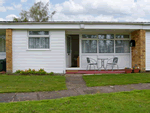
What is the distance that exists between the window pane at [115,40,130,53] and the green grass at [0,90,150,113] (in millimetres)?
6348

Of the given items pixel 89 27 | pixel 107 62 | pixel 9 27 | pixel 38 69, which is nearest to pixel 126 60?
pixel 107 62

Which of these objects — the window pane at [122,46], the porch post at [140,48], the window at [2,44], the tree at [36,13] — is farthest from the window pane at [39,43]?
the tree at [36,13]

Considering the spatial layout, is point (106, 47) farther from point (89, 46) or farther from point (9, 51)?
point (9, 51)

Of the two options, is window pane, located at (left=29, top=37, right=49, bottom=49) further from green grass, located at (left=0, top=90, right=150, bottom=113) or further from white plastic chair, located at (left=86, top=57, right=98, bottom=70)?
green grass, located at (left=0, top=90, right=150, bottom=113)

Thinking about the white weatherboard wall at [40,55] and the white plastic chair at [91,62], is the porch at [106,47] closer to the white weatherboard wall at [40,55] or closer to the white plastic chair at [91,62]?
the white plastic chair at [91,62]

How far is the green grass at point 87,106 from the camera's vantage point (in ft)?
11.7

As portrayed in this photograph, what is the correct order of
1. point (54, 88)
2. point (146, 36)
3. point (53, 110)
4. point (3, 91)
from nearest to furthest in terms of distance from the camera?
point (53, 110)
point (3, 91)
point (54, 88)
point (146, 36)

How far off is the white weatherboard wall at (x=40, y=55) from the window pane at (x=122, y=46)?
12.5 feet

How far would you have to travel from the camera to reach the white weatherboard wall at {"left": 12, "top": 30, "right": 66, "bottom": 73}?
360 inches

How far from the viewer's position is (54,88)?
5852mm

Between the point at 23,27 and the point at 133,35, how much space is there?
272 inches

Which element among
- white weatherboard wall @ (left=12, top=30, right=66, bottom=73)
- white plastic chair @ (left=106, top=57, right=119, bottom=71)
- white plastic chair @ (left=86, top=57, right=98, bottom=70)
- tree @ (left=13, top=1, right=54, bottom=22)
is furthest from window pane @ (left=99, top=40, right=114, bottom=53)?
tree @ (left=13, top=1, right=54, bottom=22)

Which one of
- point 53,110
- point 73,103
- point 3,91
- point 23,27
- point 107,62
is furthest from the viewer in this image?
point 107,62

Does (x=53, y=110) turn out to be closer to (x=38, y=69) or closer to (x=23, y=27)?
(x=38, y=69)
